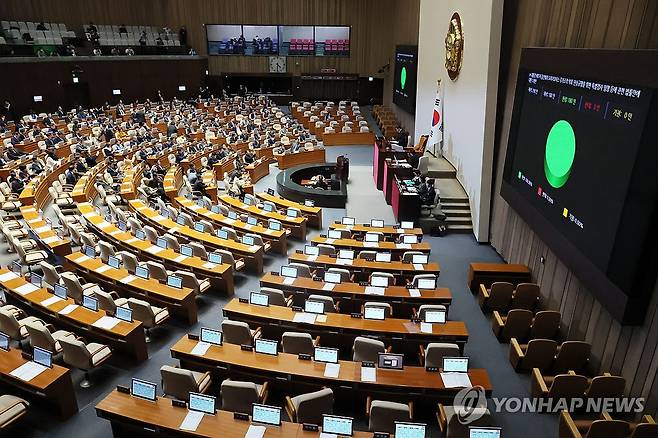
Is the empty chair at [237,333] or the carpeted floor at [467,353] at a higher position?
the empty chair at [237,333]

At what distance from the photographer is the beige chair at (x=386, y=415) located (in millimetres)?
5414

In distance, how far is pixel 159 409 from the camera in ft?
18.3

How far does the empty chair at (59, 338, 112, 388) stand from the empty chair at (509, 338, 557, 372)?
6.28 meters

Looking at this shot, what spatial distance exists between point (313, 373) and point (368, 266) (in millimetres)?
3889

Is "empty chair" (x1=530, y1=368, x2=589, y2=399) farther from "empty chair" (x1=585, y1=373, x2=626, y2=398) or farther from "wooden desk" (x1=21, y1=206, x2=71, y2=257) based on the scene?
"wooden desk" (x1=21, y1=206, x2=71, y2=257)

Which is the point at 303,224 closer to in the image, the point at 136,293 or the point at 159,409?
the point at 136,293

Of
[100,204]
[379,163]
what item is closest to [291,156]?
[379,163]

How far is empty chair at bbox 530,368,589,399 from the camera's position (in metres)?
6.40

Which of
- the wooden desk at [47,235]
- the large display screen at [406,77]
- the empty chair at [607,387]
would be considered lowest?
the empty chair at [607,387]

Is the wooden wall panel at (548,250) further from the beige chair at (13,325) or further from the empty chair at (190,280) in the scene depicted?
the beige chair at (13,325)

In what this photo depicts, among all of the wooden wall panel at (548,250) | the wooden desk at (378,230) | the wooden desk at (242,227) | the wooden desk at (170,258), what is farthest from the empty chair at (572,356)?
the wooden desk at (242,227)

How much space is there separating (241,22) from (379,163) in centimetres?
2090

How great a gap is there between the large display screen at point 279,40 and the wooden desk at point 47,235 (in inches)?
979

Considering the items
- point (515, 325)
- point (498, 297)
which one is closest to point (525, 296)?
point (498, 297)
